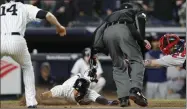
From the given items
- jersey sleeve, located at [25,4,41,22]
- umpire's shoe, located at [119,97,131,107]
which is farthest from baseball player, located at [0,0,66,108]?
umpire's shoe, located at [119,97,131,107]

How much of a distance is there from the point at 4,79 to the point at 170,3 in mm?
4621

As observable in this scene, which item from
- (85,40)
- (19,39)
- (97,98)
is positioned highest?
(19,39)

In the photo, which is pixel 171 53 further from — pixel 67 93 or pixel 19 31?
pixel 19 31

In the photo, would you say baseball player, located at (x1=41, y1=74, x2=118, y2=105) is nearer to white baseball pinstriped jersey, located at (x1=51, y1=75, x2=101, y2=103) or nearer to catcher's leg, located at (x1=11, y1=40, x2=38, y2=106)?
white baseball pinstriped jersey, located at (x1=51, y1=75, x2=101, y2=103)

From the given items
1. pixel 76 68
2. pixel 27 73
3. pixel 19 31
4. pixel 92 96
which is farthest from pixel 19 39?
pixel 76 68

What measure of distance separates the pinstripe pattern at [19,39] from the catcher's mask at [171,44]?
218 cm

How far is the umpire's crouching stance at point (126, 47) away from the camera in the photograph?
28.9 feet

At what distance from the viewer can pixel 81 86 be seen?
33.1 feet

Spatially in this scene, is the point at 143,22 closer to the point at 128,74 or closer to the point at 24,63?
the point at 128,74

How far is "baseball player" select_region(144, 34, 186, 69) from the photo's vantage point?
966 cm

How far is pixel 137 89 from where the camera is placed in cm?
869

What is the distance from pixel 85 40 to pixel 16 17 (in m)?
7.67

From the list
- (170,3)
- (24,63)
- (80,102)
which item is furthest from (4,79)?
(24,63)

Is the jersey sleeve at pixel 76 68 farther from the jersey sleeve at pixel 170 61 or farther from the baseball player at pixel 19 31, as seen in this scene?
the baseball player at pixel 19 31
